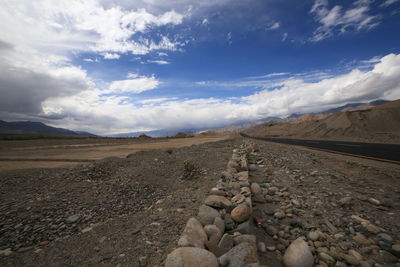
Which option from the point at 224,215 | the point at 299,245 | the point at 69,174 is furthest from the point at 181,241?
the point at 69,174

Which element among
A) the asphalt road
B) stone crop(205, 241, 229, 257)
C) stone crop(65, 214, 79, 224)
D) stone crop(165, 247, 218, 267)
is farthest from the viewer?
the asphalt road

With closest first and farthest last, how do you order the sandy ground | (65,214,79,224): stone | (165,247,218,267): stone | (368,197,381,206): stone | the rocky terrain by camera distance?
(165,247,218,267): stone < the rocky terrain < (368,197,381,206): stone < (65,214,79,224): stone < the sandy ground

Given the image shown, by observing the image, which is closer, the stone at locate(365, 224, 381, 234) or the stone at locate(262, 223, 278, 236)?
the stone at locate(365, 224, 381, 234)

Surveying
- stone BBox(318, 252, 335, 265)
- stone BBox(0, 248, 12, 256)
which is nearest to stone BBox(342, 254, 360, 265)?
stone BBox(318, 252, 335, 265)

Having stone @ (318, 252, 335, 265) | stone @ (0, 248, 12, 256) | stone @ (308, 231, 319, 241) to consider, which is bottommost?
stone @ (318, 252, 335, 265)

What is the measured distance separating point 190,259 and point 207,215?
3.54ft

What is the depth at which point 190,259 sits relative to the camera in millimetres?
1792

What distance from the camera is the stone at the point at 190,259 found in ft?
5.79

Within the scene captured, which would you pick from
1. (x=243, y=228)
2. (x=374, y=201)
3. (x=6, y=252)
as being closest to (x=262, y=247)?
(x=243, y=228)

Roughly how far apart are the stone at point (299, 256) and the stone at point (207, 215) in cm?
114

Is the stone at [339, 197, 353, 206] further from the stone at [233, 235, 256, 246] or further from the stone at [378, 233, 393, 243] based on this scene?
the stone at [233, 235, 256, 246]

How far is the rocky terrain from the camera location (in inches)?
93.2

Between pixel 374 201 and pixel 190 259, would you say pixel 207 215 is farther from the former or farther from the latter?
pixel 374 201

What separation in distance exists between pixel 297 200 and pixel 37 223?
5.90 meters
